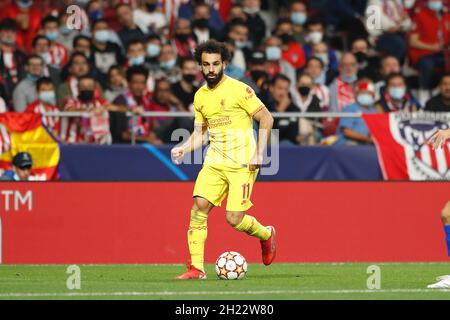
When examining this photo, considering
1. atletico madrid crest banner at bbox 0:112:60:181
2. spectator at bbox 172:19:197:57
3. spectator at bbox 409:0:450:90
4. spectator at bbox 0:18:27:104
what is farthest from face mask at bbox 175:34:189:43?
atletico madrid crest banner at bbox 0:112:60:181

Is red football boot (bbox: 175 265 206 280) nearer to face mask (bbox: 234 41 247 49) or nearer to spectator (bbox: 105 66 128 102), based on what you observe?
spectator (bbox: 105 66 128 102)

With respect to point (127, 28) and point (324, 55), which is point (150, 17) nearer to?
point (127, 28)

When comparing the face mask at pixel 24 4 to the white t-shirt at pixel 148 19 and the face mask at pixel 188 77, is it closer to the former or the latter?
the white t-shirt at pixel 148 19

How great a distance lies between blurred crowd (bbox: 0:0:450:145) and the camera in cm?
1916

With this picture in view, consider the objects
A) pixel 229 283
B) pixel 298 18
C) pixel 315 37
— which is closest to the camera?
pixel 229 283

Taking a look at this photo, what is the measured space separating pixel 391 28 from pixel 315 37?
164 centimetres

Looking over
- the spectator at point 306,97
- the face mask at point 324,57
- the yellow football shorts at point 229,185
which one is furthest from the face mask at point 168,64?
the yellow football shorts at point 229,185

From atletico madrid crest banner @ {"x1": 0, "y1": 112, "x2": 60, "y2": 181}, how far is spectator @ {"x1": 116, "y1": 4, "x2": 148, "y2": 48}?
382cm

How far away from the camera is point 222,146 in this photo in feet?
46.7

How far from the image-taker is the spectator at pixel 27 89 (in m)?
19.5

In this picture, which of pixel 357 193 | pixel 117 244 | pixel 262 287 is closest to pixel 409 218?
pixel 357 193

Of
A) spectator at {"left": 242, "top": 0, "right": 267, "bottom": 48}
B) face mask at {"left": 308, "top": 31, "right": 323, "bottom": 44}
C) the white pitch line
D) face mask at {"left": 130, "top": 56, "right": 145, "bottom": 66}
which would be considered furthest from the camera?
face mask at {"left": 308, "top": 31, "right": 323, "bottom": 44}

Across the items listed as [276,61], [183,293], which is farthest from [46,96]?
[183,293]
